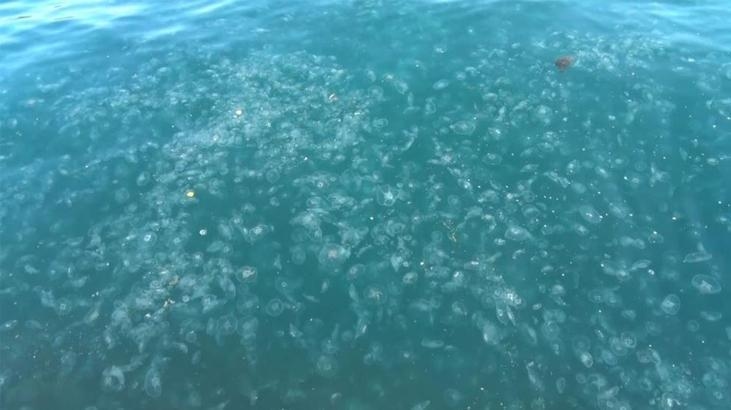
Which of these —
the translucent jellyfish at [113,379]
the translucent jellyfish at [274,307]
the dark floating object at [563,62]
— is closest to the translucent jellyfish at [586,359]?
the translucent jellyfish at [274,307]

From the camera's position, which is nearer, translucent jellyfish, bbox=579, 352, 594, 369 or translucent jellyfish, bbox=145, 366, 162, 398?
translucent jellyfish, bbox=145, 366, 162, 398

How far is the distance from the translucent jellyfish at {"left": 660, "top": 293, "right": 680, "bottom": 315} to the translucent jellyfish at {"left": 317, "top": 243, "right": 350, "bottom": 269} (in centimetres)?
652

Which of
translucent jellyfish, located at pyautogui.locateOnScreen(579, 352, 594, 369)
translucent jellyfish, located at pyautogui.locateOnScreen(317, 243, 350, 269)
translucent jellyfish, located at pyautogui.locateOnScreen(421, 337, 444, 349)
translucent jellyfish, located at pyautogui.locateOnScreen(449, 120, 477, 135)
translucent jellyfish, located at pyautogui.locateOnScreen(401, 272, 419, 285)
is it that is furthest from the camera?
translucent jellyfish, located at pyautogui.locateOnScreen(449, 120, 477, 135)

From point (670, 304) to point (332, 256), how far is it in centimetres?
698

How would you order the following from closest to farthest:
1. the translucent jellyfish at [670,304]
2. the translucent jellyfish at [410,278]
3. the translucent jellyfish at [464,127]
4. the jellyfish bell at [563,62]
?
the translucent jellyfish at [670,304], the translucent jellyfish at [410,278], the translucent jellyfish at [464,127], the jellyfish bell at [563,62]

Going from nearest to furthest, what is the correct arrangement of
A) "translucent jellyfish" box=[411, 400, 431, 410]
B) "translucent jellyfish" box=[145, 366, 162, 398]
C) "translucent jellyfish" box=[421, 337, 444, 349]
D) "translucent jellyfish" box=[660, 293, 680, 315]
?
"translucent jellyfish" box=[411, 400, 431, 410], "translucent jellyfish" box=[145, 366, 162, 398], "translucent jellyfish" box=[421, 337, 444, 349], "translucent jellyfish" box=[660, 293, 680, 315]

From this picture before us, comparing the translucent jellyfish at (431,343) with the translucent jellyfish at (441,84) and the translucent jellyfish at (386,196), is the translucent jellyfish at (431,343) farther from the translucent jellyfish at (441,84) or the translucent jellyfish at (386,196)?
the translucent jellyfish at (441,84)

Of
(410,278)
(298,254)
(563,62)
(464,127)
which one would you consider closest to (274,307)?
(298,254)

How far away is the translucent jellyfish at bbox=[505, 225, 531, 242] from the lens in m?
10.7

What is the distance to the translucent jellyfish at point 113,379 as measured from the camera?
343 inches

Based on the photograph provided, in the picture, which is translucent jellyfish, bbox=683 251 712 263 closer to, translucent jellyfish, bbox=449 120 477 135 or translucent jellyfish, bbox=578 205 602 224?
translucent jellyfish, bbox=578 205 602 224

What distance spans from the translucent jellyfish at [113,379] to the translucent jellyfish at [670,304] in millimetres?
10540

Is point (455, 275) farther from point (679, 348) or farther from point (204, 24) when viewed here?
point (204, 24)

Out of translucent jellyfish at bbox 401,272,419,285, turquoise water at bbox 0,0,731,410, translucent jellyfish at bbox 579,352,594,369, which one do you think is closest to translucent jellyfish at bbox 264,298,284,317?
turquoise water at bbox 0,0,731,410
